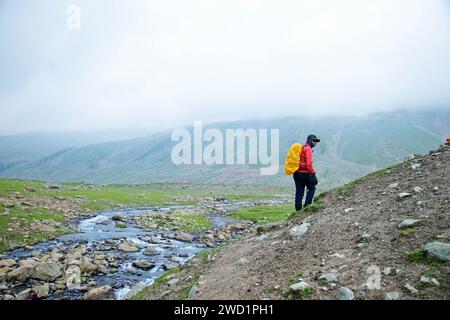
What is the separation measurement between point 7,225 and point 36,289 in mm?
19020

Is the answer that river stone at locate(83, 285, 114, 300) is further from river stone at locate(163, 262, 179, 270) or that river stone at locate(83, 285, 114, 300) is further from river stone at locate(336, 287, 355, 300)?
river stone at locate(336, 287, 355, 300)

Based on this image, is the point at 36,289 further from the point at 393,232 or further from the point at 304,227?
the point at 393,232

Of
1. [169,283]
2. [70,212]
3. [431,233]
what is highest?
[431,233]

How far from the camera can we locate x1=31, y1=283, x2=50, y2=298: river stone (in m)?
18.1

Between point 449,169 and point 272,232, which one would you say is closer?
point 449,169

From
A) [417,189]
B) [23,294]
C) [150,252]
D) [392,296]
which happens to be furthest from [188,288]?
[150,252]

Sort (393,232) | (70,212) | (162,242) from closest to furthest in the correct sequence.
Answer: (393,232) < (162,242) < (70,212)

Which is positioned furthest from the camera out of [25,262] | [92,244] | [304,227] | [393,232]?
[92,244]

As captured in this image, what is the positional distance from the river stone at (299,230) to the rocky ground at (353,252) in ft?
0.16

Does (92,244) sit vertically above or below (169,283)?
below

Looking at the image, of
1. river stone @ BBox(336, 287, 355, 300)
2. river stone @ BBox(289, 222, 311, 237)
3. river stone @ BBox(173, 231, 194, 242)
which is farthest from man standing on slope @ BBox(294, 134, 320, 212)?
river stone @ BBox(173, 231, 194, 242)

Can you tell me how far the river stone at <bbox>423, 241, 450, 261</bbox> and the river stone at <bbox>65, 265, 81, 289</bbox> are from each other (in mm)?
17922
